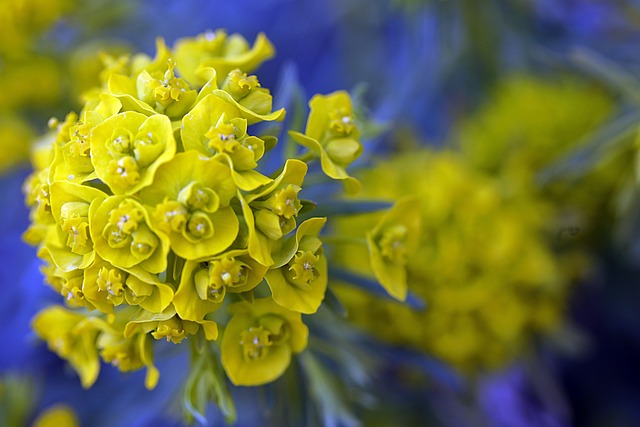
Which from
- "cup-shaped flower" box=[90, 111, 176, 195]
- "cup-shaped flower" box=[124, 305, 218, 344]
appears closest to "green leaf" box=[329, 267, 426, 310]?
Result: "cup-shaped flower" box=[124, 305, 218, 344]

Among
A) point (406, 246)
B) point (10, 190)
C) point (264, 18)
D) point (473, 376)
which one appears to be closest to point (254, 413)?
point (473, 376)

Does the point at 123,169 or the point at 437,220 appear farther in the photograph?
the point at 437,220

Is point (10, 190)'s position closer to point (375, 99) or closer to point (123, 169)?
point (375, 99)

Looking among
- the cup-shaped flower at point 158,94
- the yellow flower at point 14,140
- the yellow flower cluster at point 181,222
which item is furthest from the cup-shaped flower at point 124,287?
the yellow flower at point 14,140

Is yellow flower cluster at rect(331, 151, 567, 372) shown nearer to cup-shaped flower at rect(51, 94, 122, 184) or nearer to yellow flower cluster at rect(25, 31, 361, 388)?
yellow flower cluster at rect(25, 31, 361, 388)

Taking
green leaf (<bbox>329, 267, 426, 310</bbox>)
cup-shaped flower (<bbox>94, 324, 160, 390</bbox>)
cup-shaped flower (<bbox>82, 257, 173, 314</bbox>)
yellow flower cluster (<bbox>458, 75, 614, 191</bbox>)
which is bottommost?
yellow flower cluster (<bbox>458, 75, 614, 191</bbox>)

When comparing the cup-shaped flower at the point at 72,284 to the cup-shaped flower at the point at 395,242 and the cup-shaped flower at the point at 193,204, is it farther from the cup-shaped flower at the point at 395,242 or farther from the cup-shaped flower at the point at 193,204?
the cup-shaped flower at the point at 395,242
